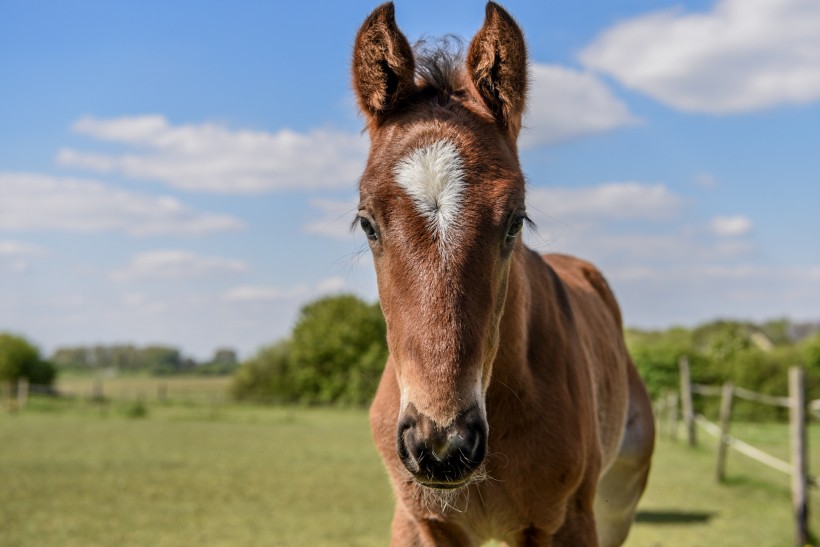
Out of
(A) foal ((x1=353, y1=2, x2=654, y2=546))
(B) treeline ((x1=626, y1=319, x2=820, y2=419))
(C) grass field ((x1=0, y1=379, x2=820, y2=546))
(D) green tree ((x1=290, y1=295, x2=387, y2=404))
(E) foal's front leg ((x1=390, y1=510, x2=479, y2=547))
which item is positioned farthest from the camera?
(B) treeline ((x1=626, y1=319, x2=820, y2=419))

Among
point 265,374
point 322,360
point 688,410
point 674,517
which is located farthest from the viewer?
point 265,374

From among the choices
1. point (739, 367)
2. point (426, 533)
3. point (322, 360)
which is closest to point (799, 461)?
point (426, 533)

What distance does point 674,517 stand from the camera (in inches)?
410

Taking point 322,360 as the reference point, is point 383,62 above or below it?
above

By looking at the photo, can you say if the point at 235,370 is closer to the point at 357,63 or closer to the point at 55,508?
the point at 55,508

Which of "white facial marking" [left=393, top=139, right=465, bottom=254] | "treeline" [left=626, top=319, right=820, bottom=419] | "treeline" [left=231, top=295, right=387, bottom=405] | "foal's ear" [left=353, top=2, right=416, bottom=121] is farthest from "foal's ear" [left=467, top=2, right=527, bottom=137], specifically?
"treeline" [left=626, top=319, right=820, bottom=419]

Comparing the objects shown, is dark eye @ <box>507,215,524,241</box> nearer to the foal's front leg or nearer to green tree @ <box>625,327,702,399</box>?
the foal's front leg

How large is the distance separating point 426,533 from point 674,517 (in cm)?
771

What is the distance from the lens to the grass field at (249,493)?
9516mm

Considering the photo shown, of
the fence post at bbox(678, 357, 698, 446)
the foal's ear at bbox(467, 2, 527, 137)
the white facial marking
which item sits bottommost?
the fence post at bbox(678, 357, 698, 446)

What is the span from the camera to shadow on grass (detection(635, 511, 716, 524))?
10.2 metres

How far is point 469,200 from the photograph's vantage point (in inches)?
110

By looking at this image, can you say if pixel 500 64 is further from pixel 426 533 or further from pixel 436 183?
pixel 426 533

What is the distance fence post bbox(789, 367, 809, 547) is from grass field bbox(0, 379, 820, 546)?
47cm
